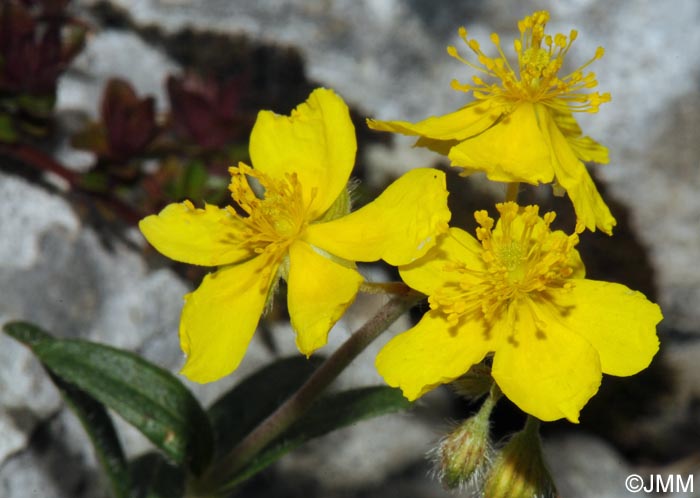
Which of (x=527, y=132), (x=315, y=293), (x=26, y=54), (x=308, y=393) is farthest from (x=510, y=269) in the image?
(x=26, y=54)

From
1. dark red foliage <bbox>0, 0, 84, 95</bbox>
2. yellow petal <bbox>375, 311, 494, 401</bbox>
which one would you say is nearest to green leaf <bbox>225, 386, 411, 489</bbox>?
yellow petal <bbox>375, 311, 494, 401</bbox>

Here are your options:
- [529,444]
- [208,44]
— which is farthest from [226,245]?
[208,44]

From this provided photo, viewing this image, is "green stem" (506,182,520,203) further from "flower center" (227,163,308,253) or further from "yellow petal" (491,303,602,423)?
"flower center" (227,163,308,253)

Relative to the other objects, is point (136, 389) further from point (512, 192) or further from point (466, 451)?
point (512, 192)

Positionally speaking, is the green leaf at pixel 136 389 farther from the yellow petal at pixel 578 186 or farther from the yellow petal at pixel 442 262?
the yellow petal at pixel 578 186

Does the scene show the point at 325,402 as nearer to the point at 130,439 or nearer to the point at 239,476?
the point at 239,476

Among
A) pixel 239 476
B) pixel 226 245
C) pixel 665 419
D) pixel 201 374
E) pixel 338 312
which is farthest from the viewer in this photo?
pixel 665 419
